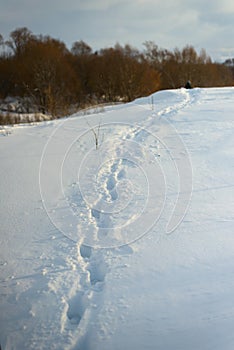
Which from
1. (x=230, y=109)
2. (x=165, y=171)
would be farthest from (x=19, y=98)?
(x=165, y=171)

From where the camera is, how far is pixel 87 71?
26.5 meters

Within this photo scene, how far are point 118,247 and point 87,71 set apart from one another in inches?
1028

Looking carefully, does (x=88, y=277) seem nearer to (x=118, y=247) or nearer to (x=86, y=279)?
(x=86, y=279)

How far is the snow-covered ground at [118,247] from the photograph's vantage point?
1.73m

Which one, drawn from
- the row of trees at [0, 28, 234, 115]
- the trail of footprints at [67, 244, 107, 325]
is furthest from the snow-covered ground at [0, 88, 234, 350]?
the row of trees at [0, 28, 234, 115]

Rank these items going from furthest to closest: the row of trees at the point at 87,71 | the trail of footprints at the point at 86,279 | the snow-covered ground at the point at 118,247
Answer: the row of trees at the point at 87,71 → the trail of footprints at the point at 86,279 → the snow-covered ground at the point at 118,247

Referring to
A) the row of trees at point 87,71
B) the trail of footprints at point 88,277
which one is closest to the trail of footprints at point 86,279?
the trail of footprints at point 88,277

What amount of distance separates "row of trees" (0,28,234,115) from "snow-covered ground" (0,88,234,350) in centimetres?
1378

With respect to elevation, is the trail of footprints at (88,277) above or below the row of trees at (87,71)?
below

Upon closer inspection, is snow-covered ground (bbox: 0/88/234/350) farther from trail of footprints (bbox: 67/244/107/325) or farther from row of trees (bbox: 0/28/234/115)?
row of trees (bbox: 0/28/234/115)

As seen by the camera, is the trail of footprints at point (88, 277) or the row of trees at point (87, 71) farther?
the row of trees at point (87, 71)

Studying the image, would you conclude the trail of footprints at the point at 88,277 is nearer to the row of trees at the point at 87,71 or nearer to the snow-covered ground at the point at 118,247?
the snow-covered ground at the point at 118,247

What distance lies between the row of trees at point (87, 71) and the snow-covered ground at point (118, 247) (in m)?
13.8

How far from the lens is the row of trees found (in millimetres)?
19859
